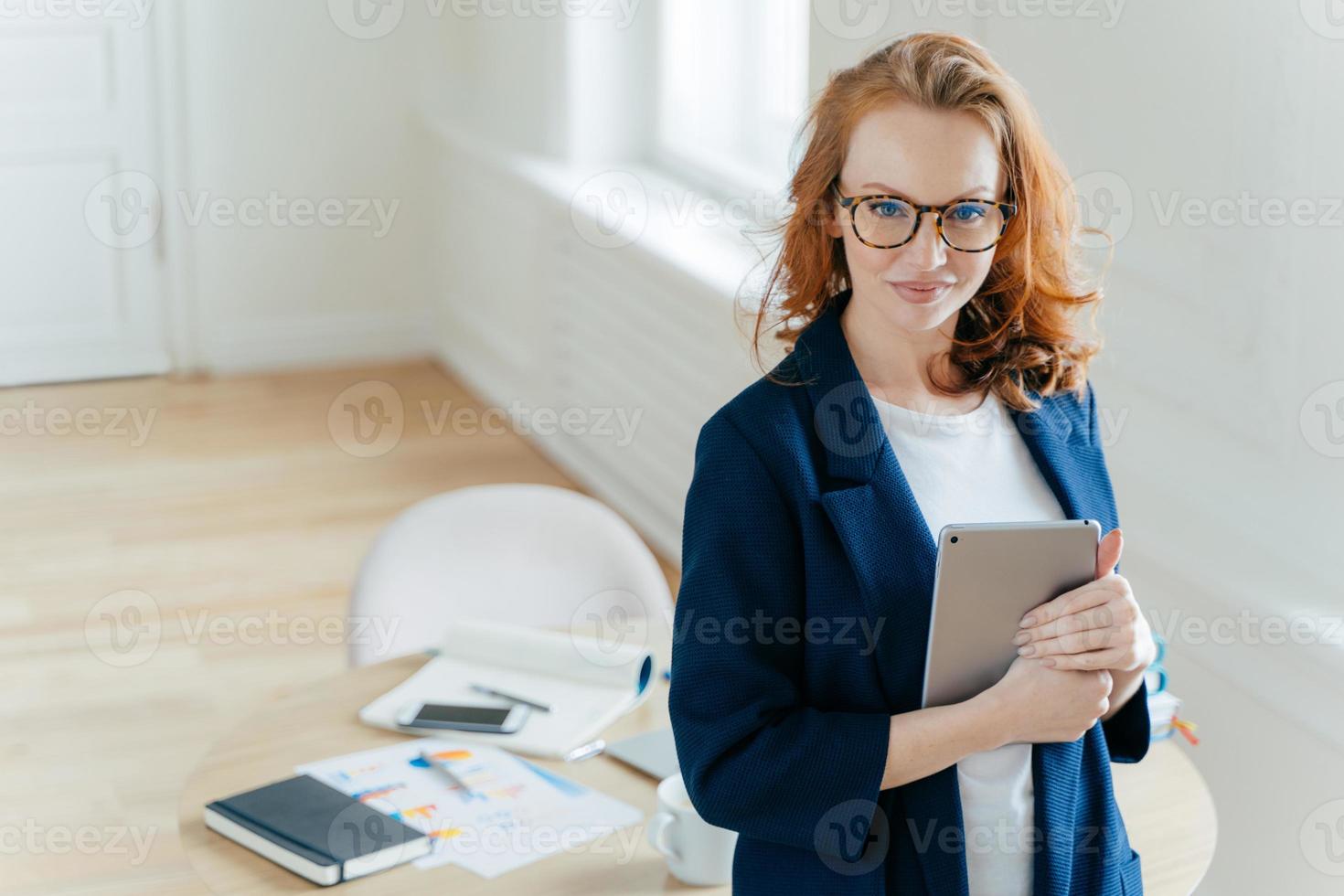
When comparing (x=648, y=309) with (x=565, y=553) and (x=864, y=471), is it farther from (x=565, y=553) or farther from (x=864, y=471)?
(x=864, y=471)

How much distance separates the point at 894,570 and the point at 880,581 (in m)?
0.02

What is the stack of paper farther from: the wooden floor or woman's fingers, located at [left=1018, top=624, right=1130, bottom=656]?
the wooden floor

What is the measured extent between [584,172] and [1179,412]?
260cm

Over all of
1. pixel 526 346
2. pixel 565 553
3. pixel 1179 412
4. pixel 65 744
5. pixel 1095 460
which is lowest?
pixel 65 744

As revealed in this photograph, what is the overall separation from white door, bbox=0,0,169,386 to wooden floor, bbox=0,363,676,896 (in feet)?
0.54

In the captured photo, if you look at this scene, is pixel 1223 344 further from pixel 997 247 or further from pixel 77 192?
pixel 77 192

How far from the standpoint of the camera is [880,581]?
4.46 ft

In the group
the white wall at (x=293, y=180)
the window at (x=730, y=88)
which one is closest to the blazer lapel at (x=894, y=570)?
the window at (x=730, y=88)

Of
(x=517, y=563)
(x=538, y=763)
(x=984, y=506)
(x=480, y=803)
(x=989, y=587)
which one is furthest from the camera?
(x=517, y=563)

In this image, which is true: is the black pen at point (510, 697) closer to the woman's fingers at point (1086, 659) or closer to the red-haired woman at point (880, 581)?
the red-haired woman at point (880, 581)

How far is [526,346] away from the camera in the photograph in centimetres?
503

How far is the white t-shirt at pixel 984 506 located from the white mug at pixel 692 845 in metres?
0.31

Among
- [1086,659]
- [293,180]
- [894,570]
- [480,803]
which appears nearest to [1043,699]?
[1086,659]

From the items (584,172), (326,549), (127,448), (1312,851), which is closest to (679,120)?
(584,172)
